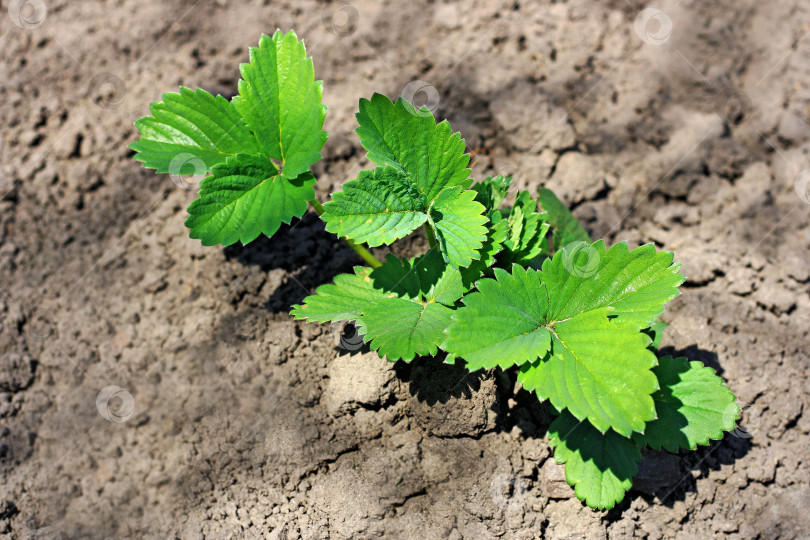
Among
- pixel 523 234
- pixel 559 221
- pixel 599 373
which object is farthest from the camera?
pixel 559 221

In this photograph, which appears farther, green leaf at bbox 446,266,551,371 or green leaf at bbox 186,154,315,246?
green leaf at bbox 186,154,315,246

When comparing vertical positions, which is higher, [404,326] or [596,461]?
[404,326]

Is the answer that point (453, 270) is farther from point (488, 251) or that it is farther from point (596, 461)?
point (596, 461)

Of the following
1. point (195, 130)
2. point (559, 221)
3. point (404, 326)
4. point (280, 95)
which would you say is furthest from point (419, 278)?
point (195, 130)

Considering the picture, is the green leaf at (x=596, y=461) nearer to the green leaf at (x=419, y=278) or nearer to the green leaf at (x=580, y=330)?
the green leaf at (x=580, y=330)

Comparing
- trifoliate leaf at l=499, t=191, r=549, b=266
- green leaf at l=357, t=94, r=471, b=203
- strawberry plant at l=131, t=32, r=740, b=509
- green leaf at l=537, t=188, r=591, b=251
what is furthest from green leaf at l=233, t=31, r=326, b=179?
green leaf at l=537, t=188, r=591, b=251

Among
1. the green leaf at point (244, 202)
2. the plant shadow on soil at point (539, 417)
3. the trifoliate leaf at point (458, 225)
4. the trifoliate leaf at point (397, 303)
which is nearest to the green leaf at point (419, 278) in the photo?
the trifoliate leaf at point (397, 303)

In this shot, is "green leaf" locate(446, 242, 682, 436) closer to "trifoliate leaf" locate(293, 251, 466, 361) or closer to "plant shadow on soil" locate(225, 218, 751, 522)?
"trifoliate leaf" locate(293, 251, 466, 361)
